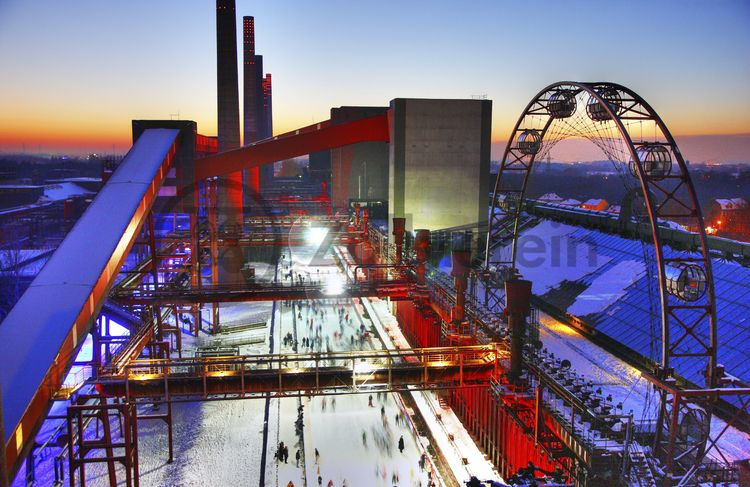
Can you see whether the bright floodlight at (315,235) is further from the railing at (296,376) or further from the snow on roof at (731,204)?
the snow on roof at (731,204)

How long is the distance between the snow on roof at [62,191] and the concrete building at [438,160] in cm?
7202

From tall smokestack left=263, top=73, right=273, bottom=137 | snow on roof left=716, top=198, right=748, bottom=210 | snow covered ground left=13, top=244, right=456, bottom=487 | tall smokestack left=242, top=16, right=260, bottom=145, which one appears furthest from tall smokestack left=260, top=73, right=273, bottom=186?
snow covered ground left=13, top=244, right=456, bottom=487

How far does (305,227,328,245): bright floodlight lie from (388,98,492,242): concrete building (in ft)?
17.1

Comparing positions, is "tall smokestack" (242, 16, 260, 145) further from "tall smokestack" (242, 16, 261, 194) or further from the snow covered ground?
the snow covered ground

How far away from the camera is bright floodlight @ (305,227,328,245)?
38250 millimetres

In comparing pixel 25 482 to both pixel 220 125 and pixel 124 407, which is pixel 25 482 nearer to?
pixel 124 407

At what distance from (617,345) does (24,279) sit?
3599cm

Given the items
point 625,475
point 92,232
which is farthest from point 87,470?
point 625,475

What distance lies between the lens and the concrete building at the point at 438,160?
35781 mm

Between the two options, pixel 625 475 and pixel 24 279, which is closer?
pixel 625 475

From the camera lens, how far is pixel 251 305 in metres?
38.1

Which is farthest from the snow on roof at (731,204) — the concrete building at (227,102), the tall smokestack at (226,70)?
the tall smokestack at (226,70)

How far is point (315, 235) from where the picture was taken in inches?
1553

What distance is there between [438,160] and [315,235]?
975 centimetres
